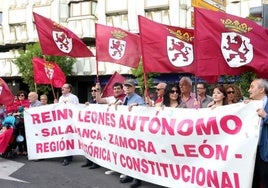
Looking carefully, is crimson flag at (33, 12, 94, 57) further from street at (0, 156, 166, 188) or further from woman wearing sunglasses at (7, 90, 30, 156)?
street at (0, 156, 166, 188)

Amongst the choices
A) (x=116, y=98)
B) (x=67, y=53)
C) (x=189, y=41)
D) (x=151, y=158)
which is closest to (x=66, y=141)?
(x=116, y=98)

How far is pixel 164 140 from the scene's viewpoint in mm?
6039

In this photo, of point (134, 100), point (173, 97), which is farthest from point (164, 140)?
point (134, 100)

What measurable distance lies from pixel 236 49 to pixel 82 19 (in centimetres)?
2714

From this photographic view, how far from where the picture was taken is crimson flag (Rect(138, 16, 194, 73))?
22.2ft

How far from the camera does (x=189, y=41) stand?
6.92 m

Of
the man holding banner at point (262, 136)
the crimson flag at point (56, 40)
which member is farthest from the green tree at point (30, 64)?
the man holding banner at point (262, 136)

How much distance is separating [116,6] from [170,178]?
26.3 m

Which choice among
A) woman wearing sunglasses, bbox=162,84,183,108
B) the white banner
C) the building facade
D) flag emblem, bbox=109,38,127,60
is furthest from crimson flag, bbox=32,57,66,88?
the building facade

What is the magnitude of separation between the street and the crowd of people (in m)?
0.21

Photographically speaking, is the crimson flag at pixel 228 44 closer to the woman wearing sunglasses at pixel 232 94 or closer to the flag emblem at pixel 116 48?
the woman wearing sunglasses at pixel 232 94

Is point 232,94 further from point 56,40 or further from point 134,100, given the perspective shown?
point 56,40

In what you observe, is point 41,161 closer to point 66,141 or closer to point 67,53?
point 66,141

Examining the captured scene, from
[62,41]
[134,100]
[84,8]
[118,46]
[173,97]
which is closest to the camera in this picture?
[173,97]
